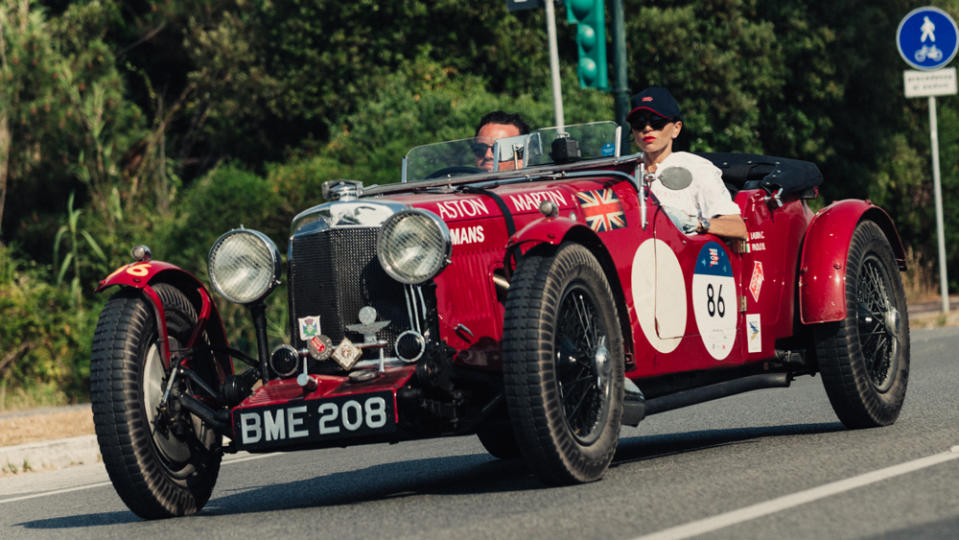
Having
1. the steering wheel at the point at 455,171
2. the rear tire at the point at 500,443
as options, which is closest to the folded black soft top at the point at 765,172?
the steering wheel at the point at 455,171

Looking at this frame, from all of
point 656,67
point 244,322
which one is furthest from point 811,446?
point 656,67

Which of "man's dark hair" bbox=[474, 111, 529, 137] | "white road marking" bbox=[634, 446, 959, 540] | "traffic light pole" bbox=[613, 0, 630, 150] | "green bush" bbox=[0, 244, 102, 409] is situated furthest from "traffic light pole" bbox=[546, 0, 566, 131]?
"green bush" bbox=[0, 244, 102, 409]

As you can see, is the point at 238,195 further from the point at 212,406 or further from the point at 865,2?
the point at 212,406

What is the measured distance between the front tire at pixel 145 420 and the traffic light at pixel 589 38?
8.19m

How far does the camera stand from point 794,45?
1048 inches

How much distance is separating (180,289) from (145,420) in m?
0.83

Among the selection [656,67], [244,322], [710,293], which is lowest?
[244,322]

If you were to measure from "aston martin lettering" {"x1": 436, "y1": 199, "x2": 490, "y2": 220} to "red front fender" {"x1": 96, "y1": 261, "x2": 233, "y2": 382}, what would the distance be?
4.00 ft

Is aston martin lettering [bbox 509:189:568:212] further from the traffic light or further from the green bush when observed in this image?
the green bush

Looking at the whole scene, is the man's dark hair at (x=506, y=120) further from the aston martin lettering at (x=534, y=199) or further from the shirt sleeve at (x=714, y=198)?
the aston martin lettering at (x=534, y=199)

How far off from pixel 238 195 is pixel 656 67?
7.98 metres

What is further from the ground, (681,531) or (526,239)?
A: (526,239)

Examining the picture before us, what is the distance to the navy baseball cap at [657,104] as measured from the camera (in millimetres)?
7867

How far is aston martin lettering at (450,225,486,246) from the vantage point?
651cm
